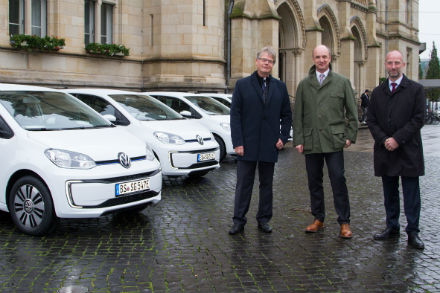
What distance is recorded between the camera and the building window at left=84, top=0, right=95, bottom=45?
2006 cm

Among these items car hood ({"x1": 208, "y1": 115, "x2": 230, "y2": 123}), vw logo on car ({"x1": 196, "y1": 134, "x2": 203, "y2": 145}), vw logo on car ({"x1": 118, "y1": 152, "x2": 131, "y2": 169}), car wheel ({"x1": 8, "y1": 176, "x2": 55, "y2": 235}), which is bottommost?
car wheel ({"x1": 8, "y1": 176, "x2": 55, "y2": 235})

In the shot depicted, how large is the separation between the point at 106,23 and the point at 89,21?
0.80m

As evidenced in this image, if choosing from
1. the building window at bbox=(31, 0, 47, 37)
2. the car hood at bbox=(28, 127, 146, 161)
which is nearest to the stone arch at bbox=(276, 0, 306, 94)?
the building window at bbox=(31, 0, 47, 37)

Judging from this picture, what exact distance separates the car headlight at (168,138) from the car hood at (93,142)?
2380mm

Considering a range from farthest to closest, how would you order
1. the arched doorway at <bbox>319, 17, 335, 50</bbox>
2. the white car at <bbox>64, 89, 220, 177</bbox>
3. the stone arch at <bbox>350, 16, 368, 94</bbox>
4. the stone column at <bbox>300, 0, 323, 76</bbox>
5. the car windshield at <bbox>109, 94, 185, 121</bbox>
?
the stone arch at <bbox>350, 16, 368, 94</bbox>
the arched doorway at <bbox>319, 17, 335, 50</bbox>
the stone column at <bbox>300, 0, 323, 76</bbox>
the car windshield at <bbox>109, 94, 185, 121</bbox>
the white car at <bbox>64, 89, 220, 177</bbox>

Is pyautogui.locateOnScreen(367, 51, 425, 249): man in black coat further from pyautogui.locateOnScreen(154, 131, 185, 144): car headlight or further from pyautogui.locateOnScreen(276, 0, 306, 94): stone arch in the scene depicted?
pyautogui.locateOnScreen(276, 0, 306, 94): stone arch

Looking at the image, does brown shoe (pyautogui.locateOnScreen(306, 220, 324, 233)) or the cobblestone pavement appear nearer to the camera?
the cobblestone pavement

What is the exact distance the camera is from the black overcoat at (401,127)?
19.1 ft

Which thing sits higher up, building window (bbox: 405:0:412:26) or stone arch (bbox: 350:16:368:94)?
building window (bbox: 405:0:412:26)

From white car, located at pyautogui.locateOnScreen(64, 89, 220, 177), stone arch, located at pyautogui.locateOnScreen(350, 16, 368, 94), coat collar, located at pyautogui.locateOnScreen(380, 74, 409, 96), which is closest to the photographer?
coat collar, located at pyautogui.locateOnScreen(380, 74, 409, 96)

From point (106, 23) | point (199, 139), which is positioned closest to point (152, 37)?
point (106, 23)

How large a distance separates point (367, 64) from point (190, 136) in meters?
31.9

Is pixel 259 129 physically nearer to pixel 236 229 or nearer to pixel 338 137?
pixel 338 137

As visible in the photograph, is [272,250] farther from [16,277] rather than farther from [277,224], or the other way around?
[16,277]
